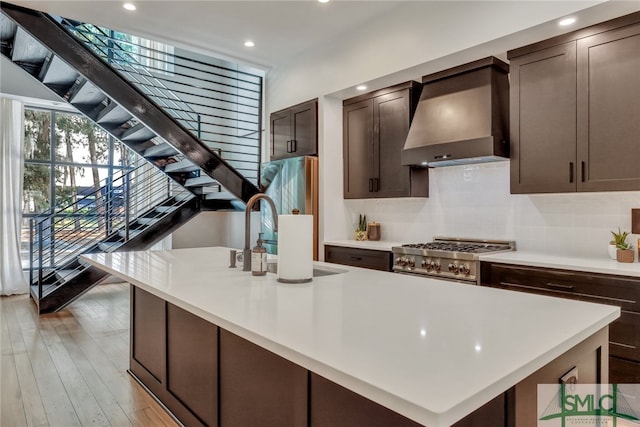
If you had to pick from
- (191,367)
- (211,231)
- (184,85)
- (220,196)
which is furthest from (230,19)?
(211,231)

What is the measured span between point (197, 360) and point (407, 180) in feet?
8.62

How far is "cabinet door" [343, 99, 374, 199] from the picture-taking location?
Answer: 4.22m

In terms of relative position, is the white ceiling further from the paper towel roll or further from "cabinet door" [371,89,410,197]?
the paper towel roll

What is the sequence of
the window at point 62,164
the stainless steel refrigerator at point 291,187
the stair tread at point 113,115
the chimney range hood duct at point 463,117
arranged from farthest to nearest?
the window at point 62,164 < the stainless steel refrigerator at point 291,187 < the stair tread at point 113,115 < the chimney range hood duct at point 463,117

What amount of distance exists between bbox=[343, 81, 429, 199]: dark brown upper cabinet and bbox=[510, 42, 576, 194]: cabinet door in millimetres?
1013

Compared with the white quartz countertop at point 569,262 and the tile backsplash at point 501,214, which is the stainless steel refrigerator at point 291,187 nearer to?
the tile backsplash at point 501,214

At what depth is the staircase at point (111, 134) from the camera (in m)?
3.49

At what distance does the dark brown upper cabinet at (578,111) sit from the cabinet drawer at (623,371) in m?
1.06

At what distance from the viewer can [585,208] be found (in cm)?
298

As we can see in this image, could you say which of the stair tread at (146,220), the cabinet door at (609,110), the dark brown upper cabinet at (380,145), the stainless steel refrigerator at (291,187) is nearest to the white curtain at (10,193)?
the stair tread at (146,220)

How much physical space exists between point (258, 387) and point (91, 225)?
237 inches

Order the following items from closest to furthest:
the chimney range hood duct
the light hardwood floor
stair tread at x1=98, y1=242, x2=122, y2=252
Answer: the light hardwood floor → the chimney range hood duct → stair tread at x1=98, y1=242, x2=122, y2=252

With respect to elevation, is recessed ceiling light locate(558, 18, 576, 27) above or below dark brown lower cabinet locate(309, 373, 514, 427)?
above

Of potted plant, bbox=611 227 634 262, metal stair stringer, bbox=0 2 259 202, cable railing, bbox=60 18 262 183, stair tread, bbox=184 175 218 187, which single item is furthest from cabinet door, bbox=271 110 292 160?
potted plant, bbox=611 227 634 262
